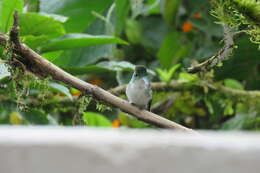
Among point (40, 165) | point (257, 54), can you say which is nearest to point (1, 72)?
point (40, 165)

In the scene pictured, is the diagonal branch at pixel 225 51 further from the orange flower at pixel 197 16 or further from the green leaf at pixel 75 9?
the orange flower at pixel 197 16

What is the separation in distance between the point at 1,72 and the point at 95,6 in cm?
A: 66

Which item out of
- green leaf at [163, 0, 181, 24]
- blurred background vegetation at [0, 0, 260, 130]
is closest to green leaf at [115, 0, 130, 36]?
blurred background vegetation at [0, 0, 260, 130]

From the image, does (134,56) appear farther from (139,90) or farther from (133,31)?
(139,90)

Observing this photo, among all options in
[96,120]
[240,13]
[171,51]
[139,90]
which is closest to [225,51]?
[240,13]

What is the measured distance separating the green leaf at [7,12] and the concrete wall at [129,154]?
43.2 inches

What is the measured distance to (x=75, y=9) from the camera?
6.21 ft

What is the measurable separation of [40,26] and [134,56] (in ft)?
5.28

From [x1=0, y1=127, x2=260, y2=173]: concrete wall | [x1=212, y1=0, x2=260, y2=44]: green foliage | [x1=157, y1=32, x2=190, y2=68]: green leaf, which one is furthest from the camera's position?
[x1=157, y1=32, x2=190, y2=68]: green leaf

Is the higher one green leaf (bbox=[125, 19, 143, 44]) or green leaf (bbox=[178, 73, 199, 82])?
green leaf (bbox=[125, 19, 143, 44])

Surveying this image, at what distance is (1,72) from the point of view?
1.29 meters

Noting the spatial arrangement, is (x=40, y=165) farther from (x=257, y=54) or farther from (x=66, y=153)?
(x=257, y=54)

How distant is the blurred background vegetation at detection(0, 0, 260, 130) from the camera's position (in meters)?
1.39

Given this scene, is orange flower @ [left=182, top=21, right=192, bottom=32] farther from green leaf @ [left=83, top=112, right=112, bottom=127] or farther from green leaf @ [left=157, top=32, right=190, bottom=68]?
green leaf @ [left=83, top=112, right=112, bottom=127]
